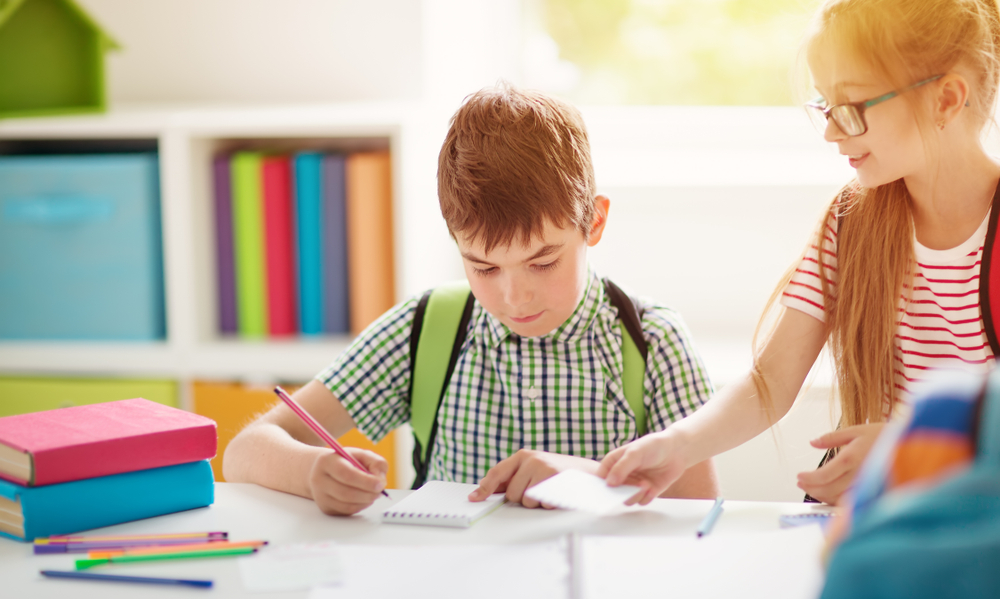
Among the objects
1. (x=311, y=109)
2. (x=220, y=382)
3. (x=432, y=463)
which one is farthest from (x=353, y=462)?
(x=311, y=109)

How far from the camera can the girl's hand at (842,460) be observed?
2.61 ft

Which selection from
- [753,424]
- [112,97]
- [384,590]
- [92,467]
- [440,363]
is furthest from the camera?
[112,97]

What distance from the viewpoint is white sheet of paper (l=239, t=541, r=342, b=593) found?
67 centimetres

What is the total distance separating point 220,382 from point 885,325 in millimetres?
1244

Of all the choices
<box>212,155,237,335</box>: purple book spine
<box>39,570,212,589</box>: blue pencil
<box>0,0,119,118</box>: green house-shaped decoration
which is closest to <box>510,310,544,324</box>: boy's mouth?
<box>39,570,212,589</box>: blue pencil

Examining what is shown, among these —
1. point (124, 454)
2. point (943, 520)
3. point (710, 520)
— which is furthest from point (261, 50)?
point (943, 520)

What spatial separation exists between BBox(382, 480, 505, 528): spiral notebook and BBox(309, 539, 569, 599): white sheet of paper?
0.05 m

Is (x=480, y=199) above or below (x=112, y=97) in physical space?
below

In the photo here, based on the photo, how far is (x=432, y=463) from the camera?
3.82 feet

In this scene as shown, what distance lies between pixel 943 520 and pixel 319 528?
1.85ft

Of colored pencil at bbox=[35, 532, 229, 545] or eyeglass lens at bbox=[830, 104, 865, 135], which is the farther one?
eyeglass lens at bbox=[830, 104, 865, 135]

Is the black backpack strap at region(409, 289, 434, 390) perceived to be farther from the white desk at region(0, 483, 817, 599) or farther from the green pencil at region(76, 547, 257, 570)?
the green pencil at region(76, 547, 257, 570)

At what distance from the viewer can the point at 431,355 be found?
1.14m

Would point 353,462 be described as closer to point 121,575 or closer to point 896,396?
point 121,575
